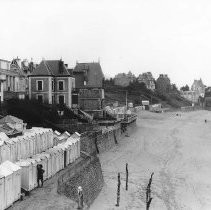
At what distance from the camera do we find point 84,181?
2266cm

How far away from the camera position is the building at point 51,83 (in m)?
49.8

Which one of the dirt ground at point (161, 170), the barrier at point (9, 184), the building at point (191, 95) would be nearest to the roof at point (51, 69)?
the dirt ground at point (161, 170)

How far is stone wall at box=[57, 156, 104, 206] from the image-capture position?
782 inches

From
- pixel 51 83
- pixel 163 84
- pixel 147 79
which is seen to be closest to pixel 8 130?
pixel 51 83

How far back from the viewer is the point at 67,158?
26594mm

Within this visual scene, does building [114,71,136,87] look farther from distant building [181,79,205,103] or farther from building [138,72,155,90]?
distant building [181,79,205,103]

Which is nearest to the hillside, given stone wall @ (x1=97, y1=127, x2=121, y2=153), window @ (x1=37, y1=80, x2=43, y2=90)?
window @ (x1=37, y1=80, x2=43, y2=90)

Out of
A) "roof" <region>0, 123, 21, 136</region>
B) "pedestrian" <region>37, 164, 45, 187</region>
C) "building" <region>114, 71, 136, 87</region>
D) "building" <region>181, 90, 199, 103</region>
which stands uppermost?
"building" <region>114, 71, 136, 87</region>

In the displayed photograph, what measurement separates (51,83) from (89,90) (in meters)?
7.19

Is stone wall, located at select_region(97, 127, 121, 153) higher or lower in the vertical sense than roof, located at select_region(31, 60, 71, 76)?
lower

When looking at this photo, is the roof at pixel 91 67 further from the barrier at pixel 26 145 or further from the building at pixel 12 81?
the barrier at pixel 26 145

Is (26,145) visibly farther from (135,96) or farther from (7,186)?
(135,96)

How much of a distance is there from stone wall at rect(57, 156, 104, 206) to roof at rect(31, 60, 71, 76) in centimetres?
2479

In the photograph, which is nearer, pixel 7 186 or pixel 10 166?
pixel 7 186
